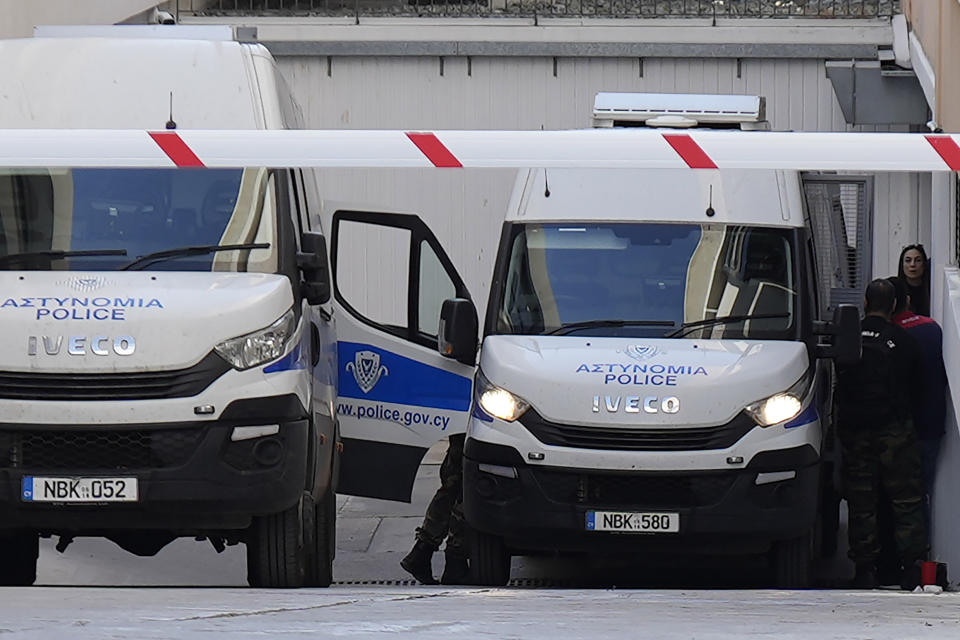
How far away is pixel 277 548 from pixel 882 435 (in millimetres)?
3837

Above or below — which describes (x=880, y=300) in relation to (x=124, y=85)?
below

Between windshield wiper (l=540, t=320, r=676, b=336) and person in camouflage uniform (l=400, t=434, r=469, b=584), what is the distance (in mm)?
1013

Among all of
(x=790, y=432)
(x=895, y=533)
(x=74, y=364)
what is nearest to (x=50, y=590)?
(x=74, y=364)

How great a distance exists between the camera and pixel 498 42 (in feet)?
53.6

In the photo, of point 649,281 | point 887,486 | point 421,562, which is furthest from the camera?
point 421,562

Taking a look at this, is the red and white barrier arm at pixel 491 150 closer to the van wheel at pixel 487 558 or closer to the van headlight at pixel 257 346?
the van headlight at pixel 257 346

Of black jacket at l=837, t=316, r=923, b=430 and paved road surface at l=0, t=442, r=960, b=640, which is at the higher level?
black jacket at l=837, t=316, r=923, b=430

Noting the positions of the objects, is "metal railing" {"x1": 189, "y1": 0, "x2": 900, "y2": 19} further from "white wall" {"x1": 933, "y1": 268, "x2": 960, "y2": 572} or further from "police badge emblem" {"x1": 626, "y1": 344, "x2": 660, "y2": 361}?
"police badge emblem" {"x1": 626, "y1": 344, "x2": 660, "y2": 361}

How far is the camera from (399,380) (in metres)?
8.91

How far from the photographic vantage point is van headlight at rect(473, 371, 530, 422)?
8105 mm

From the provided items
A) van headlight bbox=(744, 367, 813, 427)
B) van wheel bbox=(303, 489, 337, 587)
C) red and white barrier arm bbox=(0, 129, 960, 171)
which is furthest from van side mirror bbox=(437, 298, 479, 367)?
red and white barrier arm bbox=(0, 129, 960, 171)

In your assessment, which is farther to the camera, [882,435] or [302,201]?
[882,435]

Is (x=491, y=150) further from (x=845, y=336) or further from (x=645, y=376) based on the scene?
(x=845, y=336)

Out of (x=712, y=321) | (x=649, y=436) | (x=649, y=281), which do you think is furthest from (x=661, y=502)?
(x=649, y=281)
